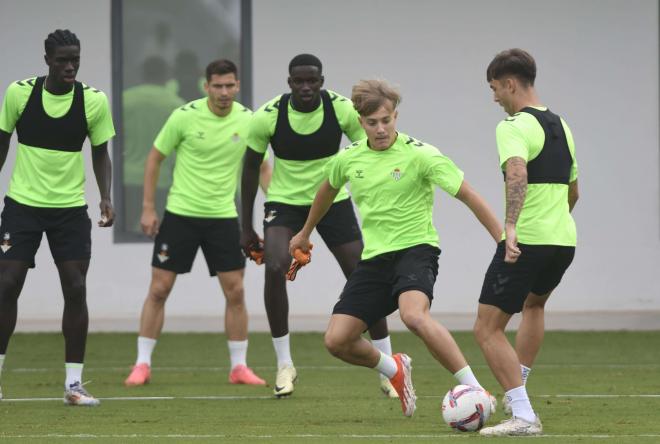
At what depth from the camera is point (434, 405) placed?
907cm

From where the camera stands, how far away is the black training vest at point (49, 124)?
30.7 ft

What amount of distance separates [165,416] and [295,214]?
1.92 metres

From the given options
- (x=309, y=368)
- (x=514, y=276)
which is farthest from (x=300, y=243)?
(x=309, y=368)

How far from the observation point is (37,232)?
940 centimetres

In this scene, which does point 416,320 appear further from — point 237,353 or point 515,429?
point 237,353

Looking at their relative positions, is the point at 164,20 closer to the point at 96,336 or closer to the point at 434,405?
the point at 96,336

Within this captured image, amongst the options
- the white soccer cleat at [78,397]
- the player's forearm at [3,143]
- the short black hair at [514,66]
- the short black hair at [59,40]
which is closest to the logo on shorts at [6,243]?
the player's forearm at [3,143]

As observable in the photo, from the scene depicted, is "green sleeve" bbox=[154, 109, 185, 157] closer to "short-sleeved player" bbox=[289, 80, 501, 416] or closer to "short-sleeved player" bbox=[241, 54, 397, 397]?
"short-sleeved player" bbox=[241, 54, 397, 397]

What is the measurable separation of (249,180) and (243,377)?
147 centimetres

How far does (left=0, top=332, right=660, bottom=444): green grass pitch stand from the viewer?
7.63 meters

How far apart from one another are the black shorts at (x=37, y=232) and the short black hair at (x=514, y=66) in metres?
3.02

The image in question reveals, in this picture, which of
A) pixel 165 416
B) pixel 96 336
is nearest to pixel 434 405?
pixel 165 416

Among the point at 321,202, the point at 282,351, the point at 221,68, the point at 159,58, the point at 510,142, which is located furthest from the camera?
the point at 159,58

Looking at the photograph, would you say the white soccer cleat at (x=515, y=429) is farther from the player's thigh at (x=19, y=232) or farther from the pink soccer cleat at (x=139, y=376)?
the pink soccer cleat at (x=139, y=376)
